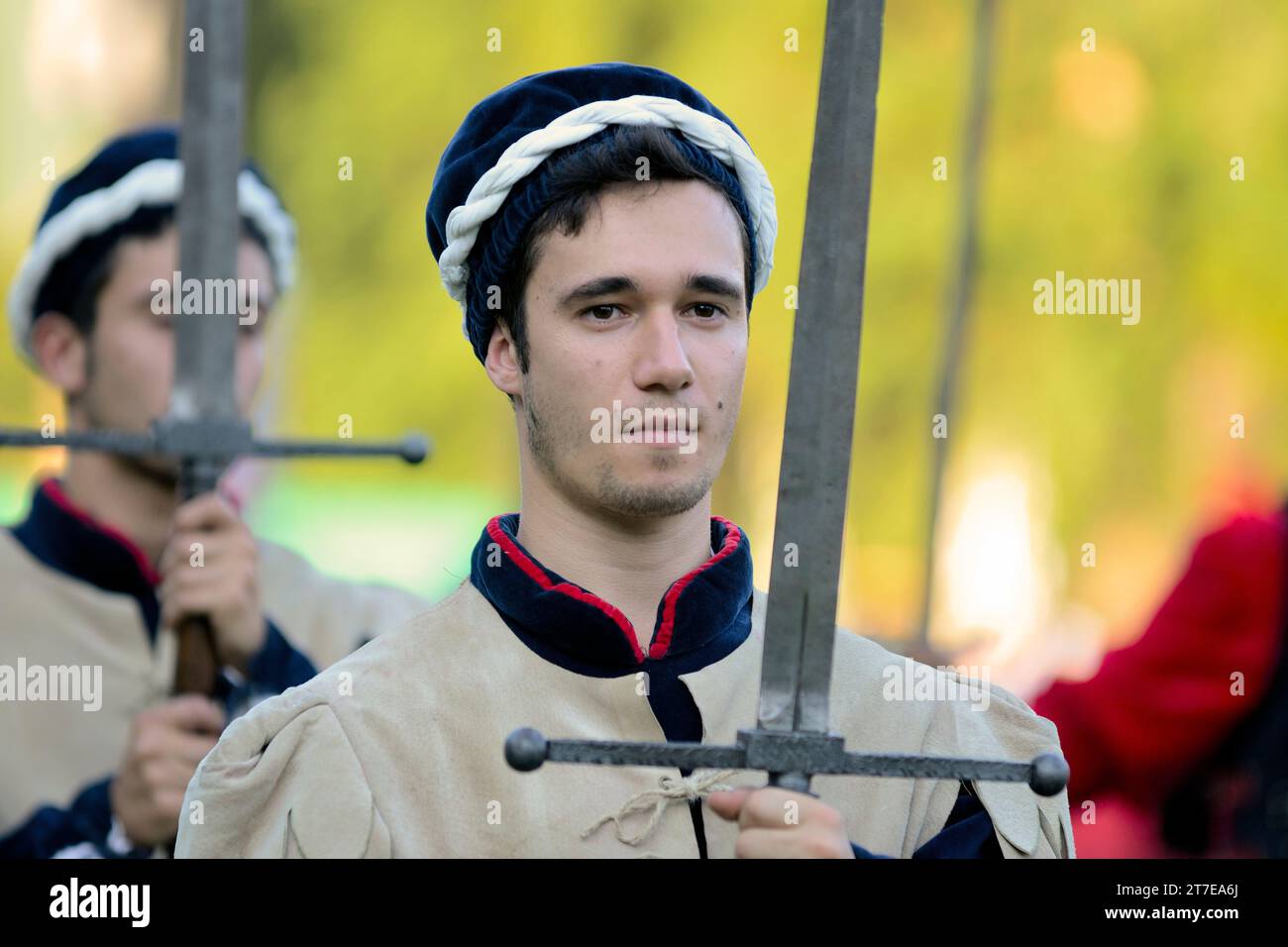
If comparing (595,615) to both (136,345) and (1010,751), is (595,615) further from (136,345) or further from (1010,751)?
(136,345)

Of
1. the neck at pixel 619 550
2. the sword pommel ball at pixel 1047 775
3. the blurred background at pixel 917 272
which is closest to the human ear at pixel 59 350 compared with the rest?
the neck at pixel 619 550

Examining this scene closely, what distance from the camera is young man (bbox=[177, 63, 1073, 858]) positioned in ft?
9.77

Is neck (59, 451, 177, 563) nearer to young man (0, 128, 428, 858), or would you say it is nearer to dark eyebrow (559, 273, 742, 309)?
young man (0, 128, 428, 858)

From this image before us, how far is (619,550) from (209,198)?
1415 mm

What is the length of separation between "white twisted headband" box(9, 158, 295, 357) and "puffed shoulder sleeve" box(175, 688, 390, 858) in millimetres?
2319

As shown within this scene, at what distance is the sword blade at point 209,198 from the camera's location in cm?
409

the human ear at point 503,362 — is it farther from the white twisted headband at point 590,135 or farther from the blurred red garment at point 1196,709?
the blurred red garment at point 1196,709

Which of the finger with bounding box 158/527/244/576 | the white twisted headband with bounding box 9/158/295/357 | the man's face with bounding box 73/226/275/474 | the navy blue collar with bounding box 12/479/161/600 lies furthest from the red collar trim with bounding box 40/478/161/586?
the finger with bounding box 158/527/244/576

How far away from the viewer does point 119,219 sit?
→ 203 inches

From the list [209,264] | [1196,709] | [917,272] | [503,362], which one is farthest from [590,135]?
[917,272]

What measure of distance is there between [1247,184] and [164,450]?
32.4 feet

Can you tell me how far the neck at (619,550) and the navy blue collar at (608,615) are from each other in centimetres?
2

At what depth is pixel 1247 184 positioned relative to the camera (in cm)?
1279

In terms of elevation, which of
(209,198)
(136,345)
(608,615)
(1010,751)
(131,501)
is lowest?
(1010,751)
